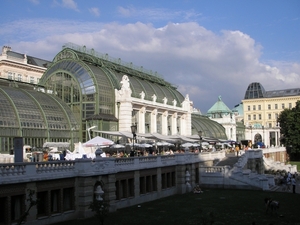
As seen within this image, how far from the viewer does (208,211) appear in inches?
1154

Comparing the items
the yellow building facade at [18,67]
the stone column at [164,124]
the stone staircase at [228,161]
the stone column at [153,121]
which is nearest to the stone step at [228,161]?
the stone staircase at [228,161]

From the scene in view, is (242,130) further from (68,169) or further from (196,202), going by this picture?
(68,169)

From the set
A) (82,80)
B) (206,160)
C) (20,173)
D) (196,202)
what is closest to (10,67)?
(82,80)

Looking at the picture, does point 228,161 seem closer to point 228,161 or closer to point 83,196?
point 228,161

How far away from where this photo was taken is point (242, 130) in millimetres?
117312

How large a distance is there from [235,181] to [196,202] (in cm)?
1147

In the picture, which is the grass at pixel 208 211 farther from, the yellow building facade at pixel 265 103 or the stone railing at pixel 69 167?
the yellow building facade at pixel 265 103

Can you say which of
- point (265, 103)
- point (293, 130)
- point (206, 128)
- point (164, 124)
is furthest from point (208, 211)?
point (265, 103)

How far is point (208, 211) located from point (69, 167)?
10.4 metres

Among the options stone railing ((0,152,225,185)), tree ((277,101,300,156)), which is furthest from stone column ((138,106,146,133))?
tree ((277,101,300,156))

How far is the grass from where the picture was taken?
25.6m

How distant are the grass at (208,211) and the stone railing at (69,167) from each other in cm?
Answer: 277

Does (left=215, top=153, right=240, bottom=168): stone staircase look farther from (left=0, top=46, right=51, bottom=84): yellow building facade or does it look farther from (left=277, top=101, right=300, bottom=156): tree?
(left=0, top=46, right=51, bottom=84): yellow building facade

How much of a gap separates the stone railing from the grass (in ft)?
9.10
